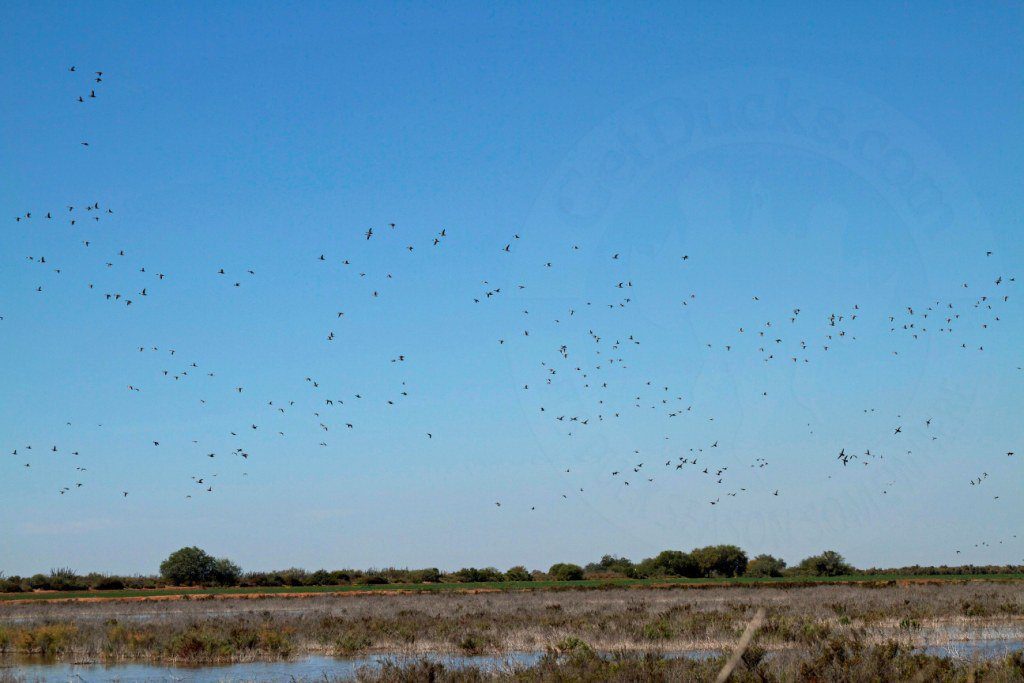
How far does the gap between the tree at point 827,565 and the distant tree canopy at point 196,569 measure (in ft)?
241

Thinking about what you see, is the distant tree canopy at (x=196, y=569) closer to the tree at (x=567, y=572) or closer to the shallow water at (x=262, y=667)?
the tree at (x=567, y=572)

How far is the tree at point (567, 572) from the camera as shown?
406ft

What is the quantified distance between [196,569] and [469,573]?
33873mm

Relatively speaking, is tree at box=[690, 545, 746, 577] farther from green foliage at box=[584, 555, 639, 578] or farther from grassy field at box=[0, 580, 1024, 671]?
grassy field at box=[0, 580, 1024, 671]

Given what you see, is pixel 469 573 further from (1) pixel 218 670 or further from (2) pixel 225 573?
(1) pixel 218 670

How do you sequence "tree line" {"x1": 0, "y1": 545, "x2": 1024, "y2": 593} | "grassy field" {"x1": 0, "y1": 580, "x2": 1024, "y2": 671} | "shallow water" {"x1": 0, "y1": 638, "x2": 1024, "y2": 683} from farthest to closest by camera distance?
1. "tree line" {"x1": 0, "y1": 545, "x2": 1024, "y2": 593}
2. "grassy field" {"x1": 0, "y1": 580, "x2": 1024, "y2": 671}
3. "shallow water" {"x1": 0, "y1": 638, "x2": 1024, "y2": 683}

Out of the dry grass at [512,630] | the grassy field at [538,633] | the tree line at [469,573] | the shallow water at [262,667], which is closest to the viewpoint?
the shallow water at [262,667]

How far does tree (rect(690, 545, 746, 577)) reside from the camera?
12731cm

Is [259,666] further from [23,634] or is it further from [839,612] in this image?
[839,612]

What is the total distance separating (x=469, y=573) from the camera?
120 meters

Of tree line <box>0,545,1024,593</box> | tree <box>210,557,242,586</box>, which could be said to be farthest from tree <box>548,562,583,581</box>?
tree <box>210,557,242,586</box>

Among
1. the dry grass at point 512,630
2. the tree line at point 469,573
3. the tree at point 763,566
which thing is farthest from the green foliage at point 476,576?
the dry grass at point 512,630

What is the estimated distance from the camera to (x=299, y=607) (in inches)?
2381

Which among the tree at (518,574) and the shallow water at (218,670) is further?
the tree at (518,574)
